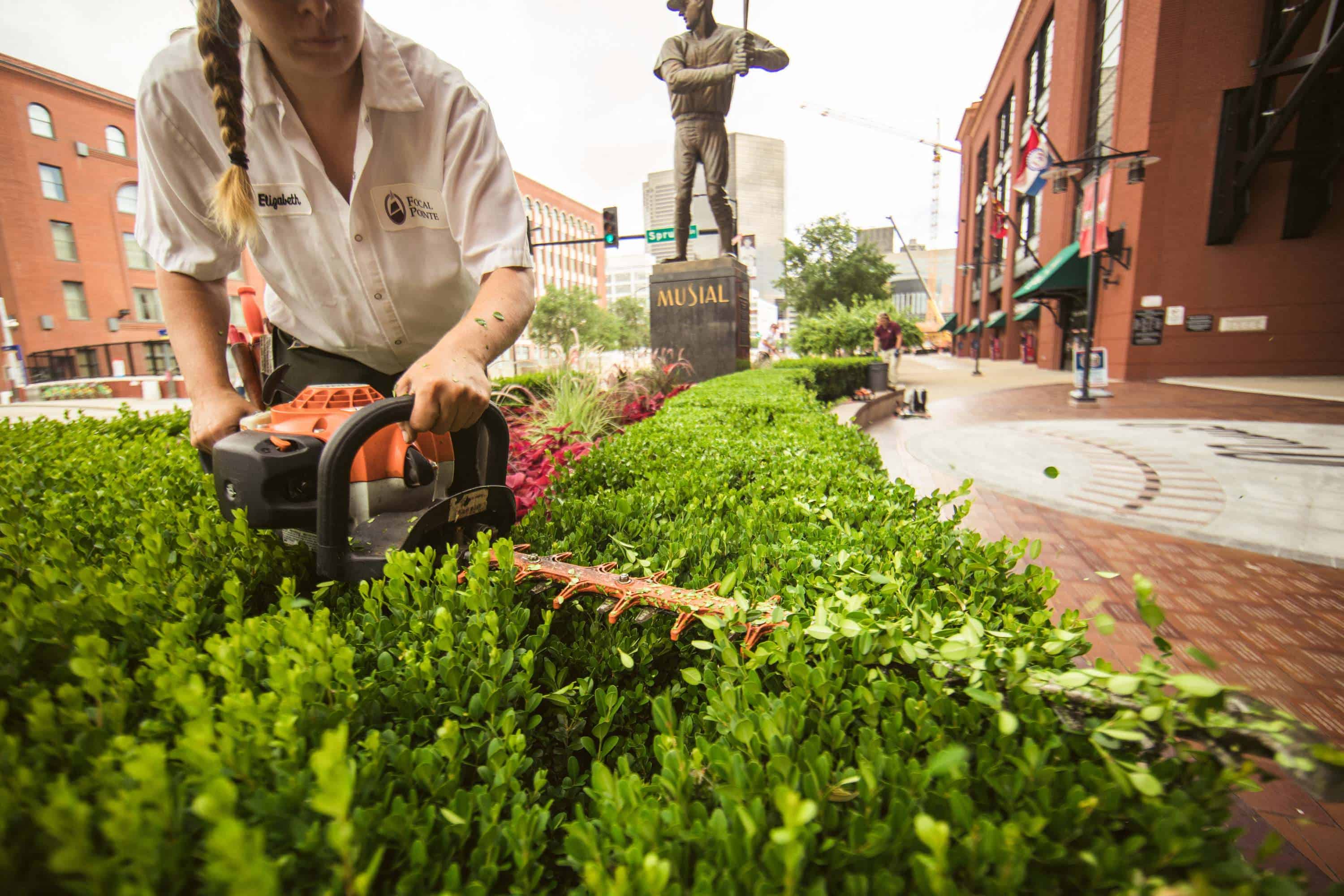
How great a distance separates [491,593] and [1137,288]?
17812 mm

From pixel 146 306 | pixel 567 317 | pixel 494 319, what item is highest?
pixel 567 317

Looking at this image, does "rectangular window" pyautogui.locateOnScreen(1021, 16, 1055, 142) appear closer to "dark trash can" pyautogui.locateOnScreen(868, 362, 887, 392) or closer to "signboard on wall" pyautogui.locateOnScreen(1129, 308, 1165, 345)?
"signboard on wall" pyautogui.locateOnScreen(1129, 308, 1165, 345)

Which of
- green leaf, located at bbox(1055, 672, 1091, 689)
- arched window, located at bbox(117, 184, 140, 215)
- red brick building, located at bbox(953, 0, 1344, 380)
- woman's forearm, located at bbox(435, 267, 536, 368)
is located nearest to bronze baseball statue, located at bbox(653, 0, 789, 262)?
red brick building, located at bbox(953, 0, 1344, 380)

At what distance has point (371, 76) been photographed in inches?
64.0

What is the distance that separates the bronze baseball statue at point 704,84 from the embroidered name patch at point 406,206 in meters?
8.75

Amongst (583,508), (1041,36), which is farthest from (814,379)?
(1041,36)

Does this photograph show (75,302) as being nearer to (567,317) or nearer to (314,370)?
(567,317)

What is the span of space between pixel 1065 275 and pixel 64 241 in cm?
3821

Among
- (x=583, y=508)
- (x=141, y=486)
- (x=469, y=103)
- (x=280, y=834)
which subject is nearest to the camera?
(x=280, y=834)

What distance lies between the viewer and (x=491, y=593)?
3.70 ft

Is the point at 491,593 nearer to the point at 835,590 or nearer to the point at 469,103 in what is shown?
the point at 835,590

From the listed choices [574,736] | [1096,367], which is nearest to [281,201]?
[574,736]

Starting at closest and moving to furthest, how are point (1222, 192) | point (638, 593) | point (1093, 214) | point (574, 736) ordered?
point (574, 736)
point (638, 593)
point (1222, 192)
point (1093, 214)

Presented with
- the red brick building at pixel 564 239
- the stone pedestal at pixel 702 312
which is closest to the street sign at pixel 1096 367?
the stone pedestal at pixel 702 312
